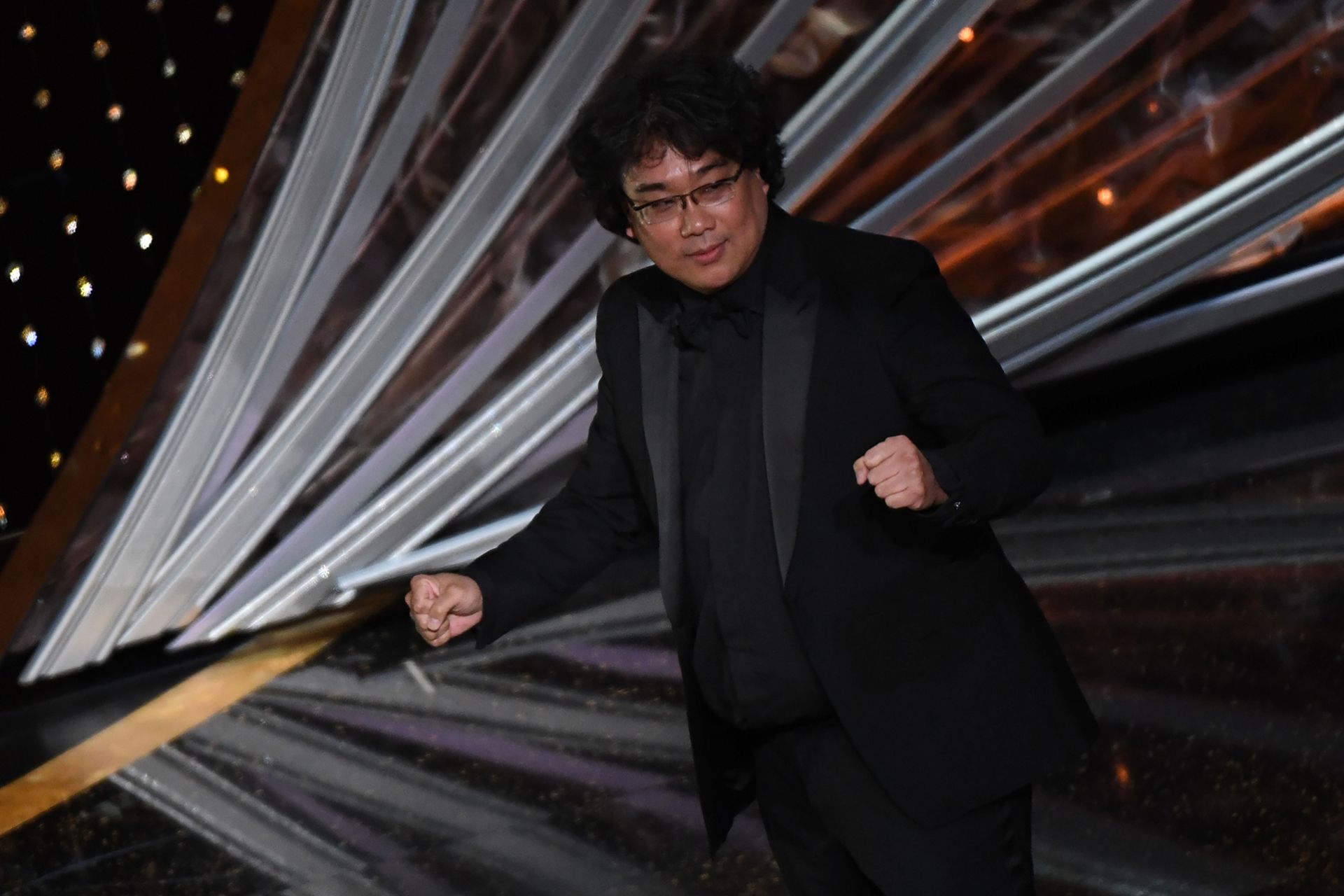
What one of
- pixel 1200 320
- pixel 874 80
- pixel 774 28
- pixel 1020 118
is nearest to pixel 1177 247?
pixel 1200 320

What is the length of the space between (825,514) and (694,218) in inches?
12.0

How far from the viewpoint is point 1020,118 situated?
13.1 ft

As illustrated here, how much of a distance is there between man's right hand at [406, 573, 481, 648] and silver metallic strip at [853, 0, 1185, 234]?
2.59 meters

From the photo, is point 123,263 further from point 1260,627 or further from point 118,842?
point 1260,627

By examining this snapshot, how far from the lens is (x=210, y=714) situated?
3.61 metres

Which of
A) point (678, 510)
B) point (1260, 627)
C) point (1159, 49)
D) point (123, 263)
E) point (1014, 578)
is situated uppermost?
point (123, 263)

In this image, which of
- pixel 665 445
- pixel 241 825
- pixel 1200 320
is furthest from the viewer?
pixel 1200 320

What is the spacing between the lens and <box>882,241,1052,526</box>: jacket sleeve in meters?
1.39

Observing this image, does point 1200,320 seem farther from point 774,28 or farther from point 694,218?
point 694,218

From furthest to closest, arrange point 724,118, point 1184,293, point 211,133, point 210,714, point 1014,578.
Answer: point 1184,293
point 211,133
point 210,714
point 1014,578
point 724,118

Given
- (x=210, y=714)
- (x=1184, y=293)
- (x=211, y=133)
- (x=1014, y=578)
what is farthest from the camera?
(x=1184, y=293)

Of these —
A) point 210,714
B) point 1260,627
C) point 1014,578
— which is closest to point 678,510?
point 1014,578

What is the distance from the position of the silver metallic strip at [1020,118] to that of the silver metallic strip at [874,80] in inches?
7.5

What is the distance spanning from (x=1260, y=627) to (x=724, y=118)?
76.3 inches
